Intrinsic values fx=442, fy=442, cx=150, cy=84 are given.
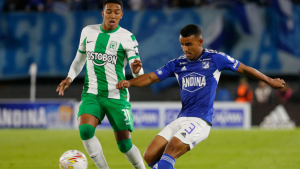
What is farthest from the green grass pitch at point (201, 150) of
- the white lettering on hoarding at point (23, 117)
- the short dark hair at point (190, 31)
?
the short dark hair at point (190, 31)

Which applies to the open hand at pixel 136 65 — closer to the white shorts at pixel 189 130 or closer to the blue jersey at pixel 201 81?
the blue jersey at pixel 201 81

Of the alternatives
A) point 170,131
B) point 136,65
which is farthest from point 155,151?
point 136,65

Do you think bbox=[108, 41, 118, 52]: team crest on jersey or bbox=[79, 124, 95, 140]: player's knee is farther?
bbox=[108, 41, 118, 52]: team crest on jersey

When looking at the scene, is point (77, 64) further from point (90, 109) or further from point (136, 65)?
point (136, 65)

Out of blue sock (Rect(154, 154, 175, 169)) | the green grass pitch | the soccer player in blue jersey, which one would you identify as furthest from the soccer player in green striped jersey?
the green grass pitch

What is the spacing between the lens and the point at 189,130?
16.7 ft

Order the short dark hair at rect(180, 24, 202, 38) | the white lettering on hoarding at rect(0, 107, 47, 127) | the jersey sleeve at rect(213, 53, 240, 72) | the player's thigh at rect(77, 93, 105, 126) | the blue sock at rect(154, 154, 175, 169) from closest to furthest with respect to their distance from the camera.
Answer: the blue sock at rect(154, 154, 175, 169) < the short dark hair at rect(180, 24, 202, 38) < the jersey sleeve at rect(213, 53, 240, 72) < the player's thigh at rect(77, 93, 105, 126) < the white lettering on hoarding at rect(0, 107, 47, 127)

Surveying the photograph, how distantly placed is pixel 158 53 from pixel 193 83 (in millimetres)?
16042

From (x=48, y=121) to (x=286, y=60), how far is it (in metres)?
11.2

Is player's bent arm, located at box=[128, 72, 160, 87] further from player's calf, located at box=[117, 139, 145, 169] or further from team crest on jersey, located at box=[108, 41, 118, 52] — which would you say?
player's calf, located at box=[117, 139, 145, 169]

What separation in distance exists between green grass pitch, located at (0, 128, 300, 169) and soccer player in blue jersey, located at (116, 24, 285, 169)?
10.6 ft

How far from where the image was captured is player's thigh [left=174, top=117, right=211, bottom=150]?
199 inches

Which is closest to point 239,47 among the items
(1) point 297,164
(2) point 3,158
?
(1) point 297,164

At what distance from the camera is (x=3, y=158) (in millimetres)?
9516
